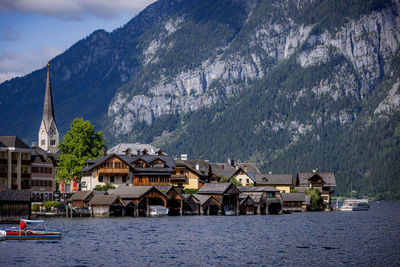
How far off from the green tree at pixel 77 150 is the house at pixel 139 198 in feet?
54.0

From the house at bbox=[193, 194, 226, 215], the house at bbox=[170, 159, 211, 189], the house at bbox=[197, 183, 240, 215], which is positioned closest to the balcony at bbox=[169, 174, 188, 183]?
the house at bbox=[170, 159, 211, 189]

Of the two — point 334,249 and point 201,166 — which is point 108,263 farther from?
point 201,166

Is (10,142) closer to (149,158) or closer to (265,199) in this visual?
(149,158)

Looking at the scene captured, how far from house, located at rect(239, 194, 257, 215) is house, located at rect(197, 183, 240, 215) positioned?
2719 millimetres

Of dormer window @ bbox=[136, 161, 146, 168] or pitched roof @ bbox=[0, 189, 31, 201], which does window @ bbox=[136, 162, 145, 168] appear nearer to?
dormer window @ bbox=[136, 161, 146, 168]

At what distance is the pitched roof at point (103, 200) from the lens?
14350 centimetres

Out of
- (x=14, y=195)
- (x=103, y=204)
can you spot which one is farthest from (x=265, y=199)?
(x=14, y=195)

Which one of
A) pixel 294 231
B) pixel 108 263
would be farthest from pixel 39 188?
pixel 108 263

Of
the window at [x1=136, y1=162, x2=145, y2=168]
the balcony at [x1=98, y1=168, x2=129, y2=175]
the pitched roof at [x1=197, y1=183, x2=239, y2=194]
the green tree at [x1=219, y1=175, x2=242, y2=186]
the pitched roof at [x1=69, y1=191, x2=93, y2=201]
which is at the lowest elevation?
the pitched roof at [x1=69, y1=191, x2=93, y2=201]

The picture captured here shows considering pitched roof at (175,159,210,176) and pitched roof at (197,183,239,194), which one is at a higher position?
pitched roof at (175,159,210,176)

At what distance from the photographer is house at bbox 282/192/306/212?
630ft

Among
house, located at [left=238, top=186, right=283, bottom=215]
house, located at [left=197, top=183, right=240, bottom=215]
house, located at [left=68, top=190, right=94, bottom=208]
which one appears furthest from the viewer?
house, located at [left=238, top=186, right=283, bottom=215]

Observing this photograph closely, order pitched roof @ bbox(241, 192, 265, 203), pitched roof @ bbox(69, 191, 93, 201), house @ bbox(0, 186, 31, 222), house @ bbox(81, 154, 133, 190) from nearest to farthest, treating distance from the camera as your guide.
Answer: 1. house @ bbox(0, 186, 31, 222)
2. pitched roof @ bbox(69, 191, 93, 201)
3. house @ bbox(81, 154, 133, 190)
4. pitched roof @ bbox(241, 192, 265, 203)

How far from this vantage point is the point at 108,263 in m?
72.0
